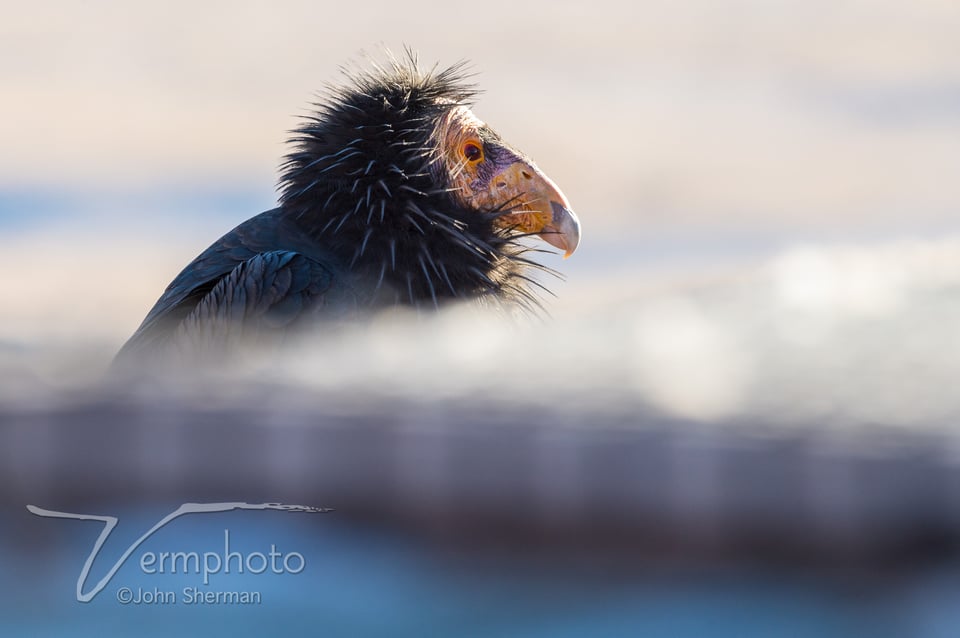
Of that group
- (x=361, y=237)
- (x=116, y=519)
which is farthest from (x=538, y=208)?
(x=116, y=519)

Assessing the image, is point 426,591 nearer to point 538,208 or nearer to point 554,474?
point 554,474

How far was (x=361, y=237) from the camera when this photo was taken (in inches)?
190

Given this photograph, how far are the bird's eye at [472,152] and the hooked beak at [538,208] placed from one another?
5.6 inches

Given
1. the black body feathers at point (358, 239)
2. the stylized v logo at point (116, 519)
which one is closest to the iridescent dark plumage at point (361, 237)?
the black body feathers at point (358, 239)

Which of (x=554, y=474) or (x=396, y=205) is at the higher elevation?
(x=396, y=205)

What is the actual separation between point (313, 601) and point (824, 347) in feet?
1.04

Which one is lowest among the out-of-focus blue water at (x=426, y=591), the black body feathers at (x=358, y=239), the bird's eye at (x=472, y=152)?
the out-of-focus blue water at (x=426, y=591)

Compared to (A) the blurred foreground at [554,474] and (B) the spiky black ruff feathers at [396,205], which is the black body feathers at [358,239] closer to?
(B) the spiky black ruff feathers at [396,205]

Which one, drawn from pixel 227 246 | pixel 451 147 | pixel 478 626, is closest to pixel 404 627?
pixel 478 626

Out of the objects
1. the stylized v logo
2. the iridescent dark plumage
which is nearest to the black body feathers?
the iridescent dark plumage

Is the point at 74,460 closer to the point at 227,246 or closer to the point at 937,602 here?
the point at 937,602

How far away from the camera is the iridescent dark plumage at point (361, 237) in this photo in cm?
445

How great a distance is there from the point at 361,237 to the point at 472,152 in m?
1.06

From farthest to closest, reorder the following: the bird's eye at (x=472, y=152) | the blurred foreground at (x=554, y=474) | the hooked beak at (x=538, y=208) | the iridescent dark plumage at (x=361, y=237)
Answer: the bird's eye at (x=472, y=152) → the hooked beak at (x=538, y=208) → the iridescent dark plumage at (x=361, y=237) → the blurred foreground at (x=554, y=474)
